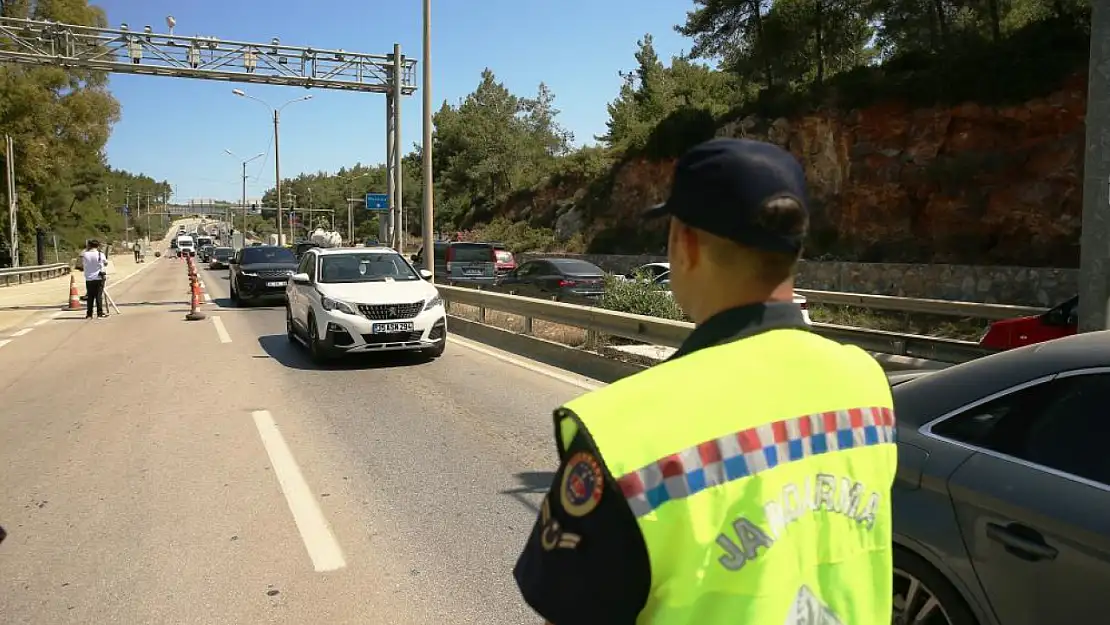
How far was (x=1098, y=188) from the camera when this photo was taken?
6.27 metres

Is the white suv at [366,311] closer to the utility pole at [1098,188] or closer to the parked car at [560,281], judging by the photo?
the parked car at [560,281]

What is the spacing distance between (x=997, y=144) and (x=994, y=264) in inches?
Result: 145

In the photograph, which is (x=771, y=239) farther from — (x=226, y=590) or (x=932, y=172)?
(x=932, y=172)

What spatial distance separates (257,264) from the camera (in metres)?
22.8

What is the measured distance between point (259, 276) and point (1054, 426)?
21.4m

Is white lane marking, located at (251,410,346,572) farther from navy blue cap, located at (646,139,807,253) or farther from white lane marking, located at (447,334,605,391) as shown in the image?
navy blue cap, located at (646,139,807,253)

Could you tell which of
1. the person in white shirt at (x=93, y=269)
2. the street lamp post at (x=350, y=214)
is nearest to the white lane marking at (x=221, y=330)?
the person in white shirt at (x=93, y=269)

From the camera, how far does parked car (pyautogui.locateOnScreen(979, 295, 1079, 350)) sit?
8.01 meters

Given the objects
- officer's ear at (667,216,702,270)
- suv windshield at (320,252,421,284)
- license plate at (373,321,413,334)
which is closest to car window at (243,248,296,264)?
suv windshield at (320,252,421,284)

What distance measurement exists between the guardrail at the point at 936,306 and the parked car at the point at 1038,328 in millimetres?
829

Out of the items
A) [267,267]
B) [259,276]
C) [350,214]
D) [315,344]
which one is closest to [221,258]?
[350,214]

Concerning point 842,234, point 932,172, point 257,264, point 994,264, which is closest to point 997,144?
point 932,172

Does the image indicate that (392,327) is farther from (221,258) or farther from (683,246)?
(221,258)

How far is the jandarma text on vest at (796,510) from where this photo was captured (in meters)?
1.24
